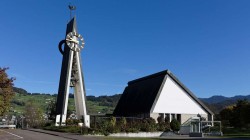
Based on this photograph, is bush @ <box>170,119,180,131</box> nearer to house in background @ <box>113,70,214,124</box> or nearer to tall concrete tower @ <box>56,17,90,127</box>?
house in background @ <box>113,70,214,124</box>

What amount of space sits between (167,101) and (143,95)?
18.3 feet

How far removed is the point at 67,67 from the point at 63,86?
3.12 m

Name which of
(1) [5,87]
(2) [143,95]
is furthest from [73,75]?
(1) [5,87]

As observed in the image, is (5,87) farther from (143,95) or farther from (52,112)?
(52,112)

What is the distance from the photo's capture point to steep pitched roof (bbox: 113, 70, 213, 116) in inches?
2184

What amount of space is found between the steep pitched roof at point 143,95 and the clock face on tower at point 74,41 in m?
13.8

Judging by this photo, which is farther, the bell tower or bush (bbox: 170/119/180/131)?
the bell tower

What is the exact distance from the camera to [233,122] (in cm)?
7625

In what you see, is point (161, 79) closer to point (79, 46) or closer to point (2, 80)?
point (79, 46)

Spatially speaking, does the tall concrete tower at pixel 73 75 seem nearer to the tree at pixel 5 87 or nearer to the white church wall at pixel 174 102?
the white church wall at pixel 174 102

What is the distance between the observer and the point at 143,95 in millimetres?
59656

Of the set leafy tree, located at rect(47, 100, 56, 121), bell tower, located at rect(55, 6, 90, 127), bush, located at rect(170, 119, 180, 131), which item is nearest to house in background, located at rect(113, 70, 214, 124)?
bush, located at rect(170, 119, 180, 131)

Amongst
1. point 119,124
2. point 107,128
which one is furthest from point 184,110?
point 107,128

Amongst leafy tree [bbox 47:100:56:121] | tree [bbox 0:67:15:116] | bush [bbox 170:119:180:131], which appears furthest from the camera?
leafy tree [bbox 47:100:56:121]
